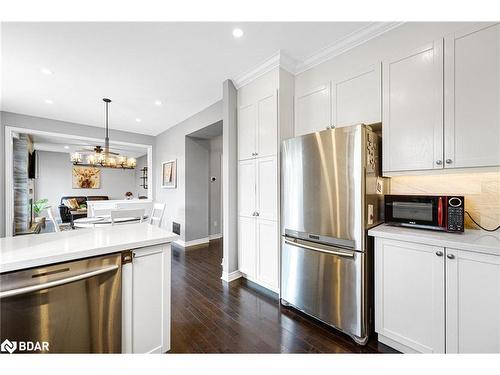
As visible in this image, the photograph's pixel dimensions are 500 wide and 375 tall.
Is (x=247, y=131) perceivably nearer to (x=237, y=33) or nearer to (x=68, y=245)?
(x=237, y=33)

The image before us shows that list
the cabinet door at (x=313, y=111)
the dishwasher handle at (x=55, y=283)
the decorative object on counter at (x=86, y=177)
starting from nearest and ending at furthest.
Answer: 1. the dishwasher handle at (x=55, y=283)
2. the cabinet door at (x=313, y=111)
3. the decorative object on counter at (x=86, y=177)

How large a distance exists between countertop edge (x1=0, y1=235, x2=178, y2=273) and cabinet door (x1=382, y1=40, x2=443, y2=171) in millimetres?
1947

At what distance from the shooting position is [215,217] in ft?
17.4

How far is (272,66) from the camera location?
240 cm

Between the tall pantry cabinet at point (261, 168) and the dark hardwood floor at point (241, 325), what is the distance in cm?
30

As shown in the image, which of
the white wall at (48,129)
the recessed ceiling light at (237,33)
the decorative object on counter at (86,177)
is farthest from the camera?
the decorative object on counter at (86,177)

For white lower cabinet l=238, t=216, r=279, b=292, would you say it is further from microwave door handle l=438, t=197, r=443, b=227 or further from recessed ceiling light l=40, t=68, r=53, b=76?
recessed ceiling light l=40, t=68, r=53, b=76

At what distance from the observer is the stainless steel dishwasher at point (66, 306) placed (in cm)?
99

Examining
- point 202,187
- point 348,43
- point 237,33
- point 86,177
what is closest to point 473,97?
point 348,43

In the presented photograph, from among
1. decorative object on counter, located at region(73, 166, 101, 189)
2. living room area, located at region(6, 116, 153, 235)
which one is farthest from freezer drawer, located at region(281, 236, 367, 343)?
decorative object on counter, located at region(73, 166, 101, 189)

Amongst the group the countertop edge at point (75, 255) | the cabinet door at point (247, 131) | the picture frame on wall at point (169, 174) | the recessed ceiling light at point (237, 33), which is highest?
the recessed ceiling light at point (237, 33)

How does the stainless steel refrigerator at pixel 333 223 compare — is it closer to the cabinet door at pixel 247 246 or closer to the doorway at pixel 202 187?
the cabinet door at pixel 247 246

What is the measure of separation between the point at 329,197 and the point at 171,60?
2.32 metres

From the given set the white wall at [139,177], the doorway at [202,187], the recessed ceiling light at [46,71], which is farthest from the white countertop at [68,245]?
the white wall at [139,177]
